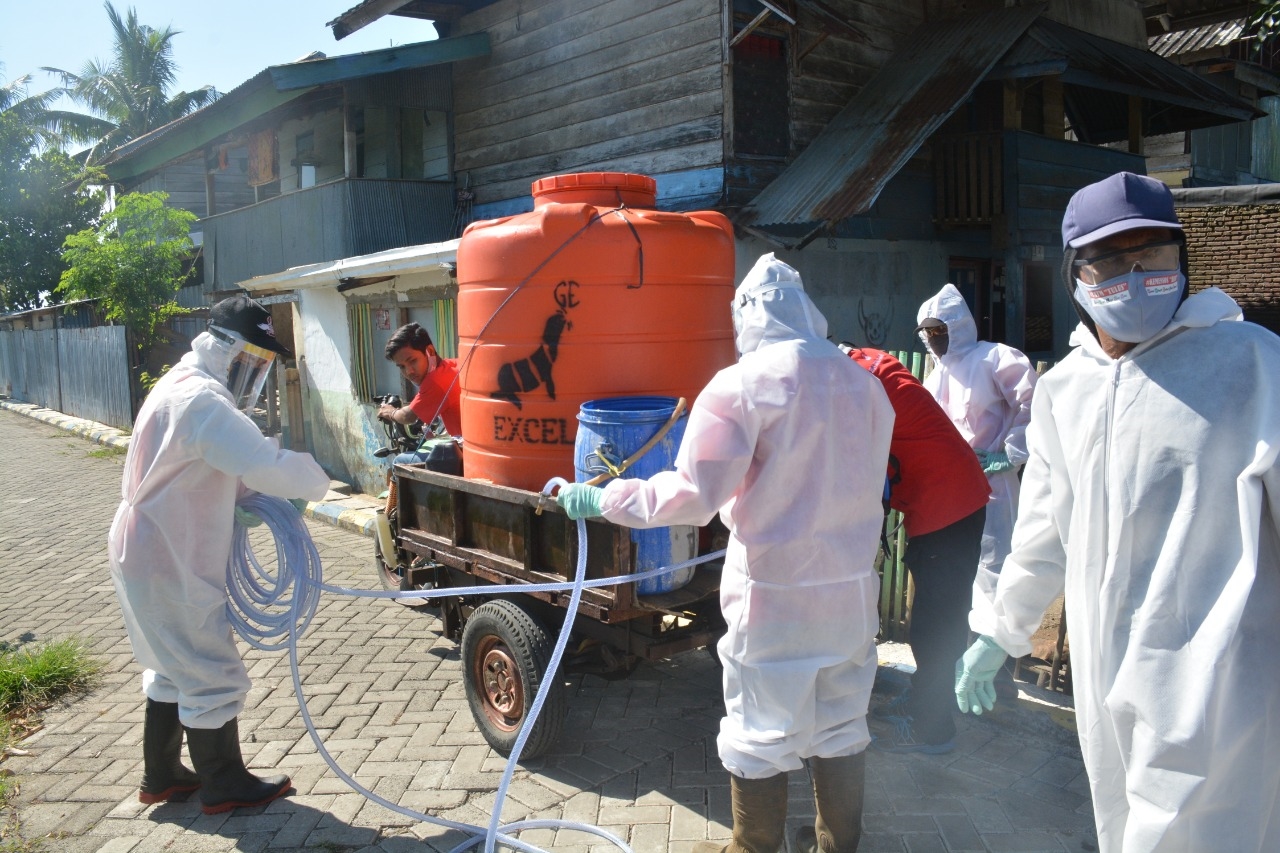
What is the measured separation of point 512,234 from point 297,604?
1844 mm

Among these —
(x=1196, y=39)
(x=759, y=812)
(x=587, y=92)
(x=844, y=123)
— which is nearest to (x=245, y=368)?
(x=759, y=812)

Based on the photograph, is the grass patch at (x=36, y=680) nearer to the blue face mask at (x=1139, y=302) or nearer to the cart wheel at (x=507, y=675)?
the cart wheel at (x=507, y=675)

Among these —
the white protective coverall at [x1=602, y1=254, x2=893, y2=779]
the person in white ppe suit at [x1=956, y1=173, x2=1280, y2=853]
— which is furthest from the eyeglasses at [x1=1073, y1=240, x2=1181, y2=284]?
the white protective coverall at [x1=602, y1=254, x2=893, y2=779]

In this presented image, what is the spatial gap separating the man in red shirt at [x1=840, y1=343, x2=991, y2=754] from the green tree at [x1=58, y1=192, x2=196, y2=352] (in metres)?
15.9

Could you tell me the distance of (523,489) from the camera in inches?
171

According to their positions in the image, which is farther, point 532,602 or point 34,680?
point 34,680

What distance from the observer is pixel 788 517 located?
9.57 ft

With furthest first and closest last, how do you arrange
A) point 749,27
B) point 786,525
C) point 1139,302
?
1. point 749,27
2. point 786,525
3. point 1139,302

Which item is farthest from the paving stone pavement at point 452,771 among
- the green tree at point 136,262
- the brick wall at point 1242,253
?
the green tree at point 136,262

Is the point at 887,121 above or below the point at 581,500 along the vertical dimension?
above

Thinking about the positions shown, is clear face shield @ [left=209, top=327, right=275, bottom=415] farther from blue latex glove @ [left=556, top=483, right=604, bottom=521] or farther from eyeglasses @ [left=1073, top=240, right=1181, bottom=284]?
eyeglasses @ [left=1073, top=240, right=1181, bottom=284]

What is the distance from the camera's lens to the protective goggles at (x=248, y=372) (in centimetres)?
403

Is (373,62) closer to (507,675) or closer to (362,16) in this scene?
(362,16)

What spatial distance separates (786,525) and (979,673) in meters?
0.89
